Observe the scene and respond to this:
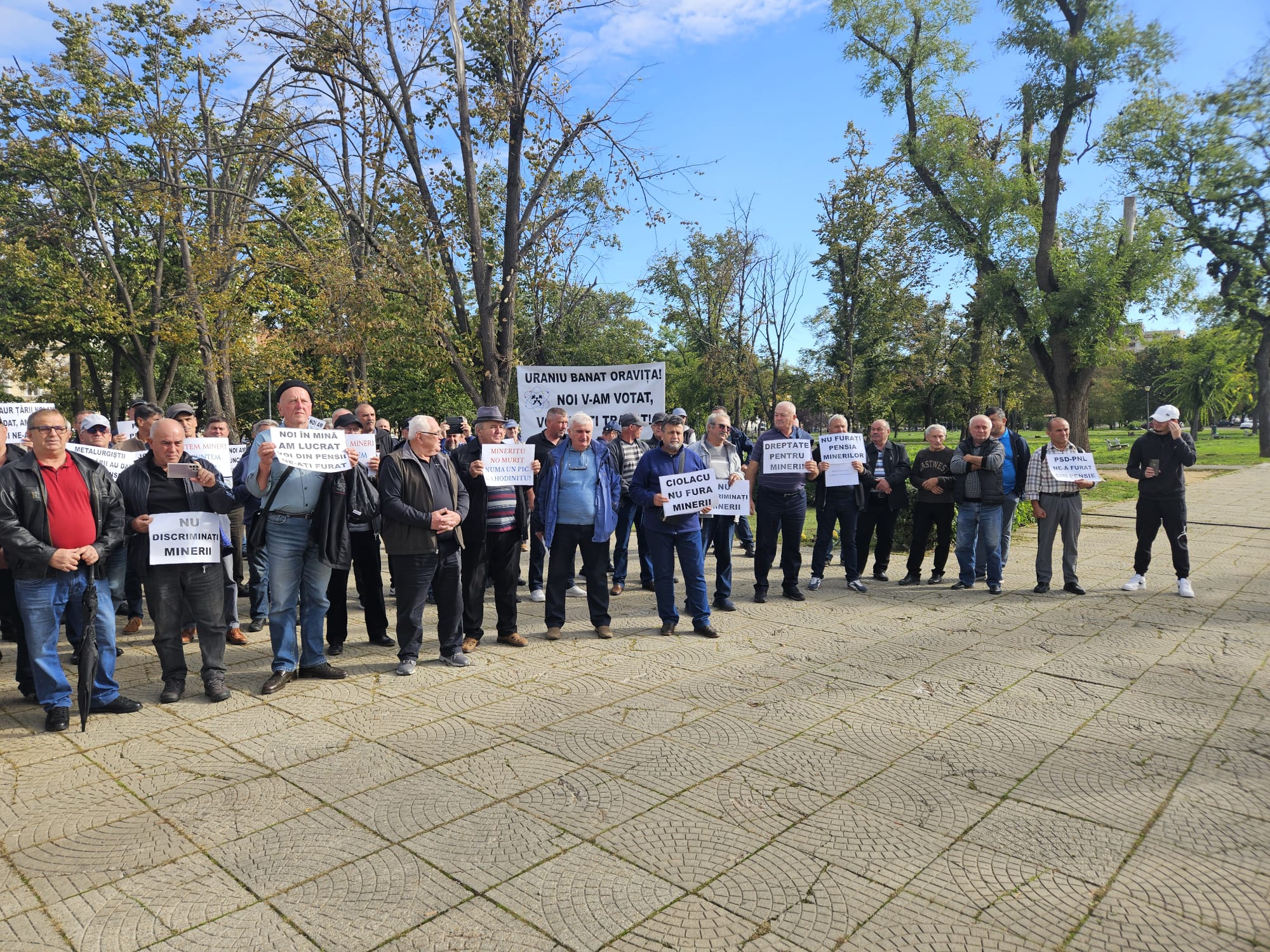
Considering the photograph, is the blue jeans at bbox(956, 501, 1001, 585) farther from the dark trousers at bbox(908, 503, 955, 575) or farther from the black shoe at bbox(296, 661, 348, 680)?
the black shoe at bbox(296, 661, 348, 680)

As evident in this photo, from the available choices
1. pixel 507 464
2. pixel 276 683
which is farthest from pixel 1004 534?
pixel 276 683

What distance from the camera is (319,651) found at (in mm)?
5809

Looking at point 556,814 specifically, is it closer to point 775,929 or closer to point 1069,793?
point 775,929

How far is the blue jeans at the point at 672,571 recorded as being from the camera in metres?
6.96

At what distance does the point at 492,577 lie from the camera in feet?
22.3

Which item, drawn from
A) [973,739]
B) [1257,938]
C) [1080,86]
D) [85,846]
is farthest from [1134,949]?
[1080,86]

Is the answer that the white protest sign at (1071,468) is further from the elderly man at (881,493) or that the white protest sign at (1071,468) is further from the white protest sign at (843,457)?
the white protest sign at (843,457)

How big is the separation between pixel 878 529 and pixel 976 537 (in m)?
1.09

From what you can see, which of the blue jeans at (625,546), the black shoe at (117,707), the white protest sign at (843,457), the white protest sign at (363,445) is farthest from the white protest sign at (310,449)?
the white protest sign at (843,457)

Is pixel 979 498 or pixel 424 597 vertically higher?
pixel 979 498

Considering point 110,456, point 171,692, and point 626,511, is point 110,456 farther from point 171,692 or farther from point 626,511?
point 626,511

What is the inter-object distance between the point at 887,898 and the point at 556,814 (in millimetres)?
1485

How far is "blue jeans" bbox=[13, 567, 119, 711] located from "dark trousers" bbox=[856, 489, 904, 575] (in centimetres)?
724

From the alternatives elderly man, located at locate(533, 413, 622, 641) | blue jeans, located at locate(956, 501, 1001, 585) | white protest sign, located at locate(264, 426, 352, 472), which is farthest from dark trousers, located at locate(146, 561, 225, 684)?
blue jeans, located at locate(956, 501, 1001, 585)
